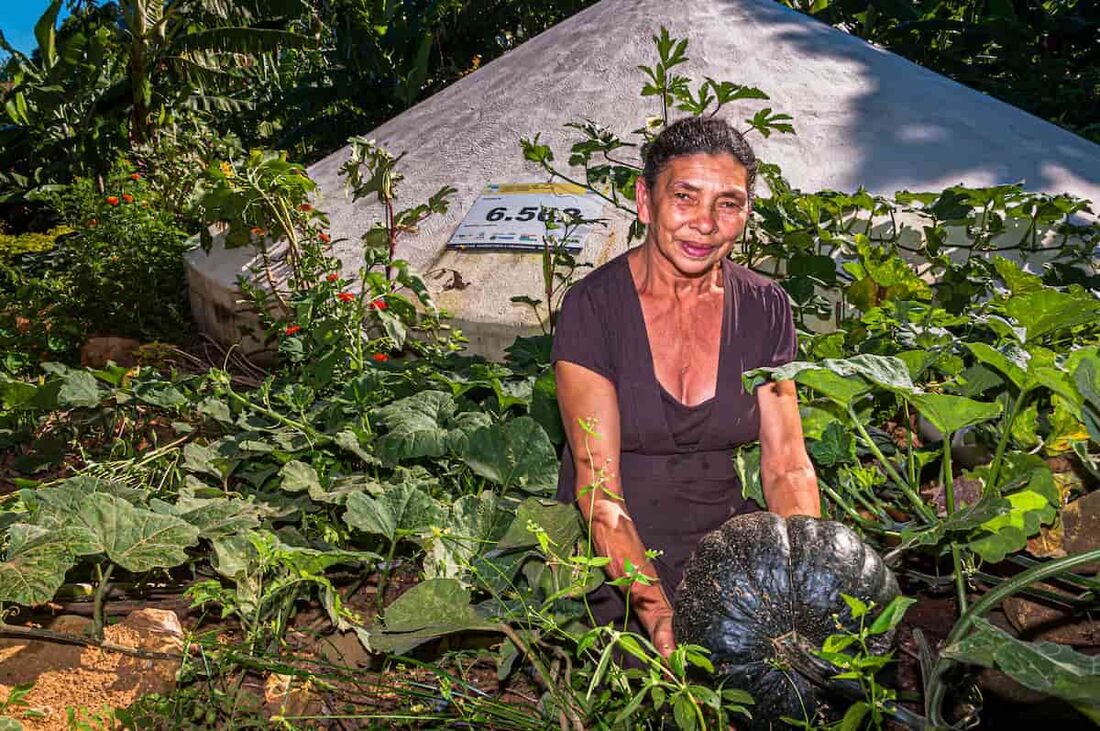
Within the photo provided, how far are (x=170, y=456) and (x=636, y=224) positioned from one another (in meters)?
1.97

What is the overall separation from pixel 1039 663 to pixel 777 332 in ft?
4.33

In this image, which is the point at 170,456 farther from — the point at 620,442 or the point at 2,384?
the point at 620,442

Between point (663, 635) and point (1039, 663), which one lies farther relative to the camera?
point (663, 635)

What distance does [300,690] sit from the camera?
2.07 m

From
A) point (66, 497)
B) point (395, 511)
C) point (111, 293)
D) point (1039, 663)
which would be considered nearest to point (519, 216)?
point (395, 511)

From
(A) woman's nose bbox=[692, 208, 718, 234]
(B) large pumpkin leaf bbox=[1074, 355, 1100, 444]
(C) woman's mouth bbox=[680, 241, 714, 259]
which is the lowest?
(B) large pumpkin leaf bbox=[1074, 355, 1100, 444]

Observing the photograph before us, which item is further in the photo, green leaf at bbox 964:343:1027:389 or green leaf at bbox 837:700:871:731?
green leaf at bbox 964:343:1027:389

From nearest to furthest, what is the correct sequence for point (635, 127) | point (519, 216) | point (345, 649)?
point (345, 649) → point (519, 216) → point (635, 127)

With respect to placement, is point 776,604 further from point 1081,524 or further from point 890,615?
point 1081,524

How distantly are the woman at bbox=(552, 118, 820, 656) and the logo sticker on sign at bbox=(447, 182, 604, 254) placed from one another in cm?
189

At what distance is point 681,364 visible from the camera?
89.4 inches

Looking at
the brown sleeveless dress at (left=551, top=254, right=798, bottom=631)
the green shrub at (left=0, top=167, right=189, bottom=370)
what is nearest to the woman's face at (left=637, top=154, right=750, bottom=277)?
the brown sleeveless dress at (left=551, top=254, right=798, bottom=631)

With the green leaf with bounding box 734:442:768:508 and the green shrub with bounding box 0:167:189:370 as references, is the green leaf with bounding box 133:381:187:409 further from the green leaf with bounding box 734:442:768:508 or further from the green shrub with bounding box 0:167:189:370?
the green shrub with bounding box 0:167:189:370

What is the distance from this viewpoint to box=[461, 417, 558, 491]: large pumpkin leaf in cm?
244
